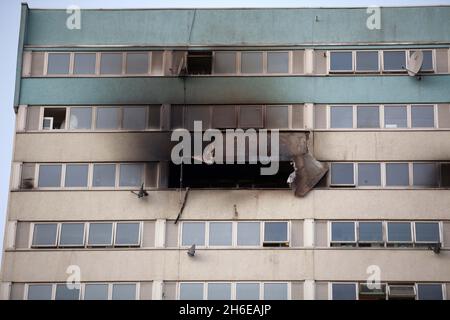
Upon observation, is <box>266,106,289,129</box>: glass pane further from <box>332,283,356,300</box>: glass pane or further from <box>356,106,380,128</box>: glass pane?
<box>332,283,356,300</box>: glass pane

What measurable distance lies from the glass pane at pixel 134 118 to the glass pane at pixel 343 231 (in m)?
9.94

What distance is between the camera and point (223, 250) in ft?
155

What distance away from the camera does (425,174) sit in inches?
1890

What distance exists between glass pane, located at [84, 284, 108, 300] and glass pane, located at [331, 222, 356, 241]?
10.4 metres

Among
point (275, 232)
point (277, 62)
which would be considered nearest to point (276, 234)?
point (275, 232)

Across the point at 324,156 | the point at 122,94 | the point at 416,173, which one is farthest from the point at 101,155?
the point at 416,173

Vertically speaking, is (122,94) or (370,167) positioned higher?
(122,94)

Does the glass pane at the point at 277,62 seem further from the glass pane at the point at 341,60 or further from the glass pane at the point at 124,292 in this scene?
the glass pane at the point at 124,292

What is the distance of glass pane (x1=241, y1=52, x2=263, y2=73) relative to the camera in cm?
4953

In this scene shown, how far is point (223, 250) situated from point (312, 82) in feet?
29.3

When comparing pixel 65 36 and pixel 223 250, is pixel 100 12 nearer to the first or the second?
pixel 65 36

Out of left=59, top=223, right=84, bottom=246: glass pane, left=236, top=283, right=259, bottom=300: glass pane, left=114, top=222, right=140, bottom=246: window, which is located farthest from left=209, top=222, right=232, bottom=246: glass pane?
left=59, top=223, right=84, bottom=246: glass pane

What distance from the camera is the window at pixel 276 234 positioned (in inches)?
1860

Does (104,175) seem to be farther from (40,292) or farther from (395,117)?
(395,117)
